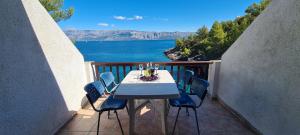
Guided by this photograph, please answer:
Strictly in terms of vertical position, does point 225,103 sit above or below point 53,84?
below

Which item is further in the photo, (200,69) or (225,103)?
(200,69)

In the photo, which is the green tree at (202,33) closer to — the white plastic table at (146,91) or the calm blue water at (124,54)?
the calm blue water at (124,54)

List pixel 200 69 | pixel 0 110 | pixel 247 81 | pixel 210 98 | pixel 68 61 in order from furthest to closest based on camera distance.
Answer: pixel 200 69
pixel 210 98
pixel 68 61
pixel 247 81
pixel 0 110

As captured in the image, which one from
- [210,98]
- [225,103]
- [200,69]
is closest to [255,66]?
[225,103]

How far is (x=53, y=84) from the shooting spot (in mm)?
2086

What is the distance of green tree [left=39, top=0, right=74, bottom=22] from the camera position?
4.12 meters

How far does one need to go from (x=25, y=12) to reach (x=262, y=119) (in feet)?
10.8

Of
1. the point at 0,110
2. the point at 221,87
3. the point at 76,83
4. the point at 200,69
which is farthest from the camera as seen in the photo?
the point at 200,69

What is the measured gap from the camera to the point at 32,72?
67.5 inches

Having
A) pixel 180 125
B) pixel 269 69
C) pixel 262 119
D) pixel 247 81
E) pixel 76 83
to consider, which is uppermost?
pixel 269 69

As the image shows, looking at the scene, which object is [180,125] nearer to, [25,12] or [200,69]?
[200,69]

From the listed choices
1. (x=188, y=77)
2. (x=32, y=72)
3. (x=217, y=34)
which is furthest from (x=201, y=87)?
(x=217, y=34)

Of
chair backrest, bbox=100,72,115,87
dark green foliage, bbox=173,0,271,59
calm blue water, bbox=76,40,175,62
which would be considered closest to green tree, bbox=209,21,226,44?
dark green foliage, bbox=173,0,271,59

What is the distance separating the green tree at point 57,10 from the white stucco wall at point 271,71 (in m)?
4.87
